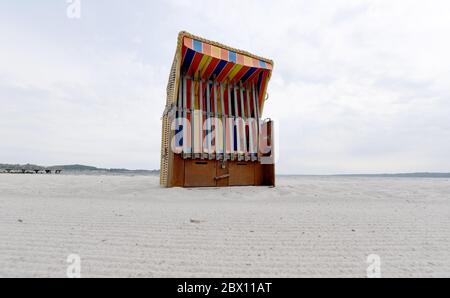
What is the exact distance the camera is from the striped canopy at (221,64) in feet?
18.7

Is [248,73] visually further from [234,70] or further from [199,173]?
[199,173]

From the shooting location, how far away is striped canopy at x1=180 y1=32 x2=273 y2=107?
5.71m

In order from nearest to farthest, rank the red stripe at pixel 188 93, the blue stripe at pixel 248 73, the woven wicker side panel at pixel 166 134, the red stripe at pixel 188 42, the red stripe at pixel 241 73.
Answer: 1. the red stripe at pixel 188 42
2. the woven wicker side panel at pixel 166 134
3. the red stripe at pixel 188 93
4. the red stripe at pixel 241 73
5. the blue stripe at pixel 248 73

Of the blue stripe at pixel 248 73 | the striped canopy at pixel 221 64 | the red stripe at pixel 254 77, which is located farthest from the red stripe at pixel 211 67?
the red stripe at pixel 254 77

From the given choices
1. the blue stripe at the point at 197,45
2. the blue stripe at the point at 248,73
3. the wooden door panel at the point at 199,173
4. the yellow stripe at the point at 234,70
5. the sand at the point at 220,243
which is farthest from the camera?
the blue stripe at the point at 248,73

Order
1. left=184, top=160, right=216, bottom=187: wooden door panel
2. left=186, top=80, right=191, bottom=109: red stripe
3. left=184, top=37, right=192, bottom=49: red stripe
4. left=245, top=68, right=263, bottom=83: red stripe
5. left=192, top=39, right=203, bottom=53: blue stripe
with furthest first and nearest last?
1. left=245, top=68, right=263, bottom=83: red stripe
2. left=186, top=80, right=191, bottom=109: red stripe
3. left=184, top=160, right=216, bottom=187: wooden door panel
4. left=192, top=39, right=203, bottom=53: blue stripe
5. left=184, top=37, right=192, bottom=49: red stripe

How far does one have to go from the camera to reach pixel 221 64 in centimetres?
611

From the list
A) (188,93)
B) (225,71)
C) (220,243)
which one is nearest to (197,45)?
(225,71)

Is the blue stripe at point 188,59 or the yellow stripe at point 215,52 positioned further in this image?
the yellow stripe at point 215,52

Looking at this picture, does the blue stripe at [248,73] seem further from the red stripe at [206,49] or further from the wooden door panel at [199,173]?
the wooden door panel at [199,173]

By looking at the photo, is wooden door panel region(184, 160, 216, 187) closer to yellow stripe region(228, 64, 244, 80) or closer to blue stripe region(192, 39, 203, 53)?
yellow stripe region(228, 64, 244, 80)

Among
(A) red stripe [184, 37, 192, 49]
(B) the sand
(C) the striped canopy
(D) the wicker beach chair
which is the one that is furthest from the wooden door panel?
(B) the sand
